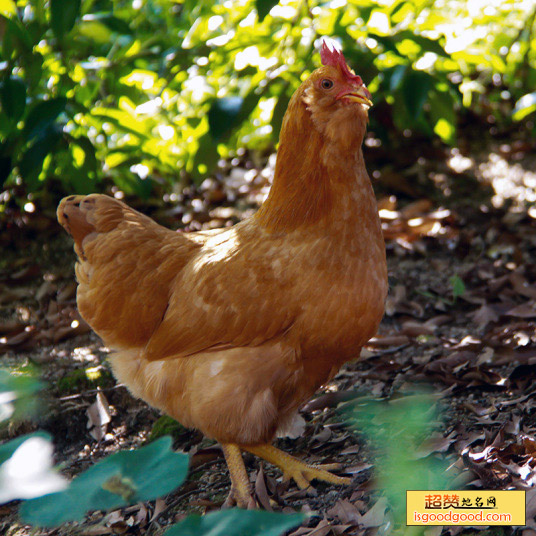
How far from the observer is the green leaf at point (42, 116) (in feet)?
11.7

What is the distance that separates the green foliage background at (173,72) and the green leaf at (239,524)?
2726 millimetres

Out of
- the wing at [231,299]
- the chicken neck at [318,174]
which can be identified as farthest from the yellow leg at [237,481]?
the chicken neck at [318,174]

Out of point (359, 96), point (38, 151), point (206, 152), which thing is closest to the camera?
point (359, 96)

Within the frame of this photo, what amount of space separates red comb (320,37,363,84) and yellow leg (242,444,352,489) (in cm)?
154

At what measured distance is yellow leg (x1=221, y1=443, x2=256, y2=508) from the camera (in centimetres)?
242

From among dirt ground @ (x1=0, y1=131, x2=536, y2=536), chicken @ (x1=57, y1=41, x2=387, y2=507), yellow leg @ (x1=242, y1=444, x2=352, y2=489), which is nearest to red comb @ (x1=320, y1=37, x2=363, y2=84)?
chicken @ (x1=57, y1=41, x2=387, y2=507)

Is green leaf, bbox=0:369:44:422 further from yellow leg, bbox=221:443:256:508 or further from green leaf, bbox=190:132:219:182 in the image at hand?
green leaf, bbox=190:132:219:182

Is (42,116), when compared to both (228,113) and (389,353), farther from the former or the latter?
(389,353)

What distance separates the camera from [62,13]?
123 inches

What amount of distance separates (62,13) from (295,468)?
97.9 inches

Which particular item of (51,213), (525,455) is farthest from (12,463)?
(51,213)

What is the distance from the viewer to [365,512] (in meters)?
2.22

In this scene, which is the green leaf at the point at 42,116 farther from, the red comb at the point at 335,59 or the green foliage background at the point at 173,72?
the red comb at the point at 335,59

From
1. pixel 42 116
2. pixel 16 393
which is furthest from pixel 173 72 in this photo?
pixel 16 393
